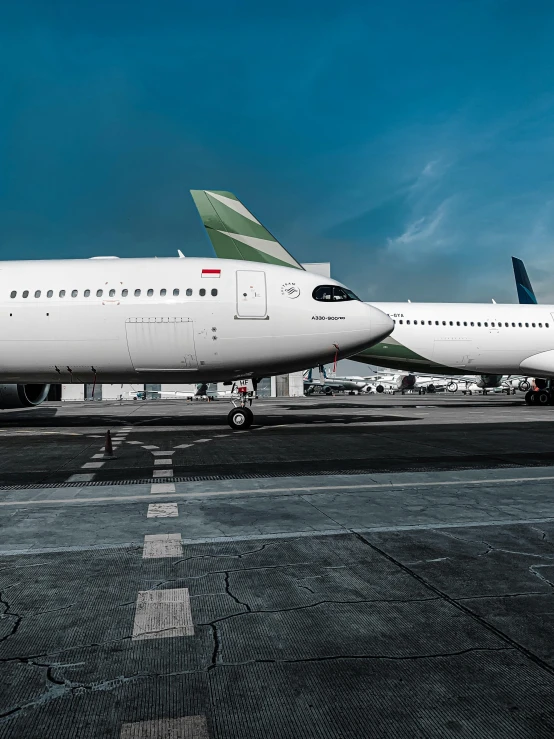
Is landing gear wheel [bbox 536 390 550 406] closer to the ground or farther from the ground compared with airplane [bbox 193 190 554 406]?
closer to the ground

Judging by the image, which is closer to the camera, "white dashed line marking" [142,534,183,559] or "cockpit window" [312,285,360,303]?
"white dashed line marking" [142,534,183,559]

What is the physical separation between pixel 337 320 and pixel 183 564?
11.7 metres

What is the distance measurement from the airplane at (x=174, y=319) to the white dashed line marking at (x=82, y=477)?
7.15 m

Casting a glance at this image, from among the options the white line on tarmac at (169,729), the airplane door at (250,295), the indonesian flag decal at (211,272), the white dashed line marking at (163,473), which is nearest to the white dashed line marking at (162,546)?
the white line on tarmac at (169,729)

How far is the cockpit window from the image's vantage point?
1524cm

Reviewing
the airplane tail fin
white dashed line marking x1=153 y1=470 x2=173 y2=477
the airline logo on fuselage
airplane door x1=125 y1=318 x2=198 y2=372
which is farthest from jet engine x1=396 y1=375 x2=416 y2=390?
white dashed line marking x1=153 y1=470 x2=173 y2=477

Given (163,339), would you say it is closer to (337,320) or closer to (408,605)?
(337,320)

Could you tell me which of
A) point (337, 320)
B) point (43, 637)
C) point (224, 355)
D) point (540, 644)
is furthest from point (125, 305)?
point (540, 644)

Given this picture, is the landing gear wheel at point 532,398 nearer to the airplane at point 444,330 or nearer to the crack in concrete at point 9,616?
the airplane at point 444,330

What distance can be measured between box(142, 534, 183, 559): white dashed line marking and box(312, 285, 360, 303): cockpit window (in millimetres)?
11182

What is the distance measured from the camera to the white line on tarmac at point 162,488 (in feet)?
22.4

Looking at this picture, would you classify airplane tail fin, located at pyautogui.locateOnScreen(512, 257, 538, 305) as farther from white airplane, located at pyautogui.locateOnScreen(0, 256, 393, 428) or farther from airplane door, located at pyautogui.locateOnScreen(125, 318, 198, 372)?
airplane door, located at pyautogui.locateOnScreen(125, 318, 198, 372)

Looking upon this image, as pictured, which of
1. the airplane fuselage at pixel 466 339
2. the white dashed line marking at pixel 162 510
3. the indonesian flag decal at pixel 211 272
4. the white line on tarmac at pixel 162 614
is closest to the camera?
the white line on tarmac at pixel 162 614

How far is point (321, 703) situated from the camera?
231 cm
